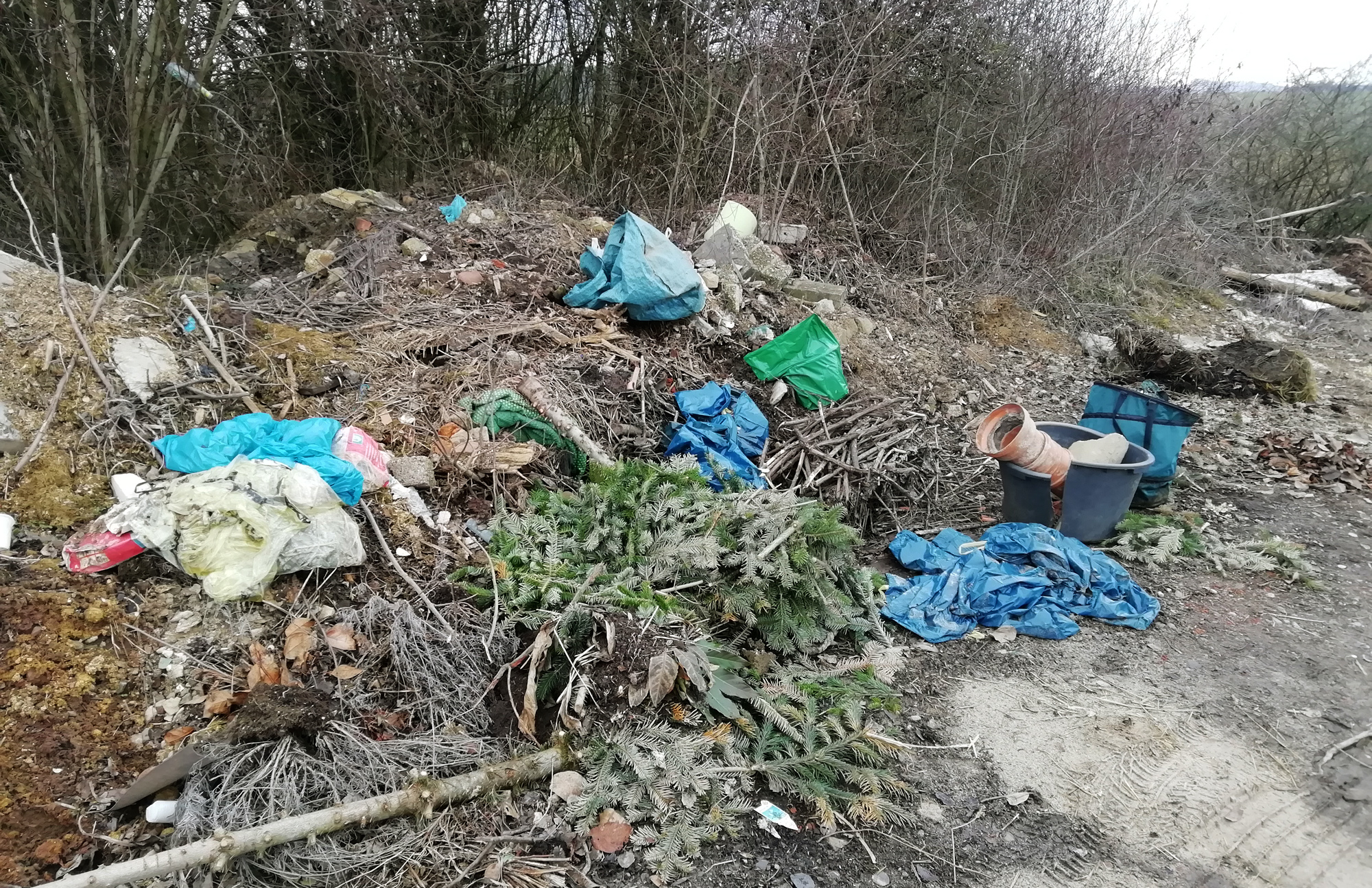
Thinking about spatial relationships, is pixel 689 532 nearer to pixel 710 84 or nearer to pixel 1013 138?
pixel 710 84

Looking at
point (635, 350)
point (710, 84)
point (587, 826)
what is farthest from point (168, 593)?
point (710, 84)

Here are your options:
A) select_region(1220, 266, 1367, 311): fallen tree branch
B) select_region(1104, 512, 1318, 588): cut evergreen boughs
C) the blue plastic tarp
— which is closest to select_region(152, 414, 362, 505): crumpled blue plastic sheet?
the blue plastic tarp

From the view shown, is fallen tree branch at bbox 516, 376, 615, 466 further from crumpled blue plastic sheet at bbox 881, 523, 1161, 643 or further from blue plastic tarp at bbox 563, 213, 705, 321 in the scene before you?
crumpled blue plastic sheet at bbox 881, 523, 1161, 643

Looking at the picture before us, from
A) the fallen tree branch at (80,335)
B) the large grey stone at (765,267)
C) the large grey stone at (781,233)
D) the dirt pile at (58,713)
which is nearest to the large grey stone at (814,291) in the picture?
the large grey stone at (765,267)

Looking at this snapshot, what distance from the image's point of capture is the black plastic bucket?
4469 millimetres

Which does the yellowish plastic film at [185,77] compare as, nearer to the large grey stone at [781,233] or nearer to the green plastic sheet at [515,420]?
the green plastic sheet at [515,420]

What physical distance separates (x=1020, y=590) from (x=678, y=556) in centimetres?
200

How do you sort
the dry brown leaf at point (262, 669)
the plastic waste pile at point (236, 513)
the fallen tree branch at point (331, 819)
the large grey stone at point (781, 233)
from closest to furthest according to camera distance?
the fallen tree branch at point (331, 819) → the dry brown leaf at point (262, 669) → the plastic waste pile at point (236, 513) → the large grey stone at point (781, 233)

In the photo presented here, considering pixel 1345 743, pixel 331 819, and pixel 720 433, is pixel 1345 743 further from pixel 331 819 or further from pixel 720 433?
pixel 331 819

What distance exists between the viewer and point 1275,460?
5754 mm

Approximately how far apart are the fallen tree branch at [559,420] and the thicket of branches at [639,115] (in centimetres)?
406

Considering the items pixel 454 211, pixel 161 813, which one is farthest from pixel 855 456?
pixel 454 211

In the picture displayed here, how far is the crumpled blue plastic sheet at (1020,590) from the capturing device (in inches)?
154

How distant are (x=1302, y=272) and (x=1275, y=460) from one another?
8224 mm
